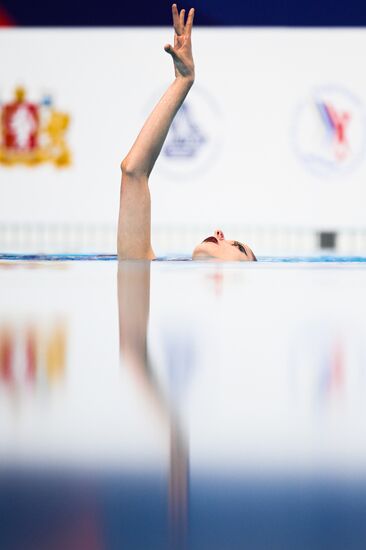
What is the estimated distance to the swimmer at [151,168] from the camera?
2307 mm

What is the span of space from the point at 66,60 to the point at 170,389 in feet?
15.2

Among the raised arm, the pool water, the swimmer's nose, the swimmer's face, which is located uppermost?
the raised arm

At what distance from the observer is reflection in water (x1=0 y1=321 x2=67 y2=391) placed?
16.9 inches

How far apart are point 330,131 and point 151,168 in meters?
2.51

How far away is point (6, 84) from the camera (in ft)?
15.9

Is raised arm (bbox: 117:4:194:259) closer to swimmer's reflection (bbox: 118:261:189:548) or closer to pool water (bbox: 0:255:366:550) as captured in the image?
swimmer's reflection (bbox: 118:261:189:548)

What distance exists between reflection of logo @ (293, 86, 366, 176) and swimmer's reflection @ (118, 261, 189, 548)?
3947 mm

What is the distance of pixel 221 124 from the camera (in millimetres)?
4730

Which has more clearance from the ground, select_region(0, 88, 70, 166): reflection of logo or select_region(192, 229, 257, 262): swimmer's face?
select_region(0, 88, 70, 166): reflection of logo

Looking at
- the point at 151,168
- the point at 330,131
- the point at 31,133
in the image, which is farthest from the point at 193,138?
the point at 151,168

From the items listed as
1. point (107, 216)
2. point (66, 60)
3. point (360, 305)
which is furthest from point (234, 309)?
point (66, 60)

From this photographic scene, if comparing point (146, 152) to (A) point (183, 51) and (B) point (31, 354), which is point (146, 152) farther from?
(B) point (31, 354)

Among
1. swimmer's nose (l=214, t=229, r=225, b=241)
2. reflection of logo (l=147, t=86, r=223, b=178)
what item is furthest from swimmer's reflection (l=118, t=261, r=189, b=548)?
reflection of logo (l=147, t=86, r=223, b=178)

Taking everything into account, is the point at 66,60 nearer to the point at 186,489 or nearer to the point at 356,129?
the point at 356,129
